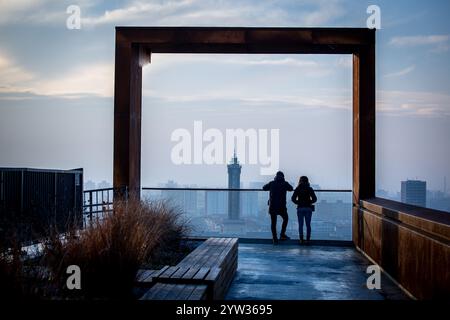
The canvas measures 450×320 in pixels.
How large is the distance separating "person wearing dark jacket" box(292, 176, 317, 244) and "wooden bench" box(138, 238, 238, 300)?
5569 millimetres

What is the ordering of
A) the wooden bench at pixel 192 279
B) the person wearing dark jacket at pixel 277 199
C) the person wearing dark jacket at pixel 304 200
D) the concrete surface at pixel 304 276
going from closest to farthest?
the wooden bench at pixel 192 279
the concrete surface at pixel 304 276
the person wearing dark jacket at pixel 304 200
the person wearing dark jacket at pixel 277 199

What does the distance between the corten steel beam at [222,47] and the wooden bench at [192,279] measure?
4.53 m

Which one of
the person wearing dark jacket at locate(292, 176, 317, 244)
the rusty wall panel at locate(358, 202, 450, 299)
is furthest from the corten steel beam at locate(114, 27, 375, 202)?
the rusty wall panel at locate(358, 202, 450, 299)

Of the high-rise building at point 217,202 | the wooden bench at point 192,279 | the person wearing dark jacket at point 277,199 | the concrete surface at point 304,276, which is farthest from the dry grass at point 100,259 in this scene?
the high-rise building at point 217,202

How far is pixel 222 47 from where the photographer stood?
1143 centimetres

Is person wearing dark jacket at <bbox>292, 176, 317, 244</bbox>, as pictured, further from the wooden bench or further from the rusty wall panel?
the wooden bench

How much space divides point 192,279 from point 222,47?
6938 mm

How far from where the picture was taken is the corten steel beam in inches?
439

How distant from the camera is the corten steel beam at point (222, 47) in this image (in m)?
11.2

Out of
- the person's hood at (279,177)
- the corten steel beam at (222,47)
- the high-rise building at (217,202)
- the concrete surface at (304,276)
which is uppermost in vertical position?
the corten steel beam at (222,47)

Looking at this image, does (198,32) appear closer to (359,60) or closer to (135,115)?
(135,115)

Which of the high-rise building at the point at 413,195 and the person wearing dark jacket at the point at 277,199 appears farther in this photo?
the person wearing dark jacket at the point at 277,199

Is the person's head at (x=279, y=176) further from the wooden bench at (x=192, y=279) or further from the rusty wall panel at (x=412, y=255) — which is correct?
the wooden bench at (x=192, y=279)

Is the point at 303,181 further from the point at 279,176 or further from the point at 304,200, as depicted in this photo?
the point at 279,176
